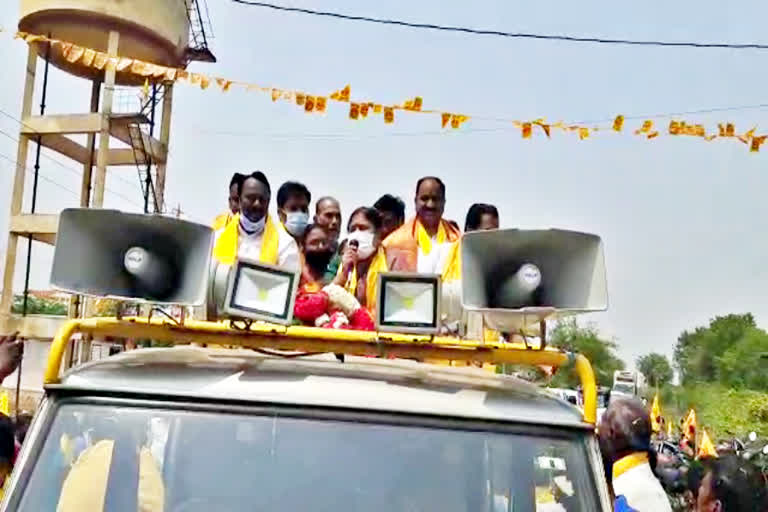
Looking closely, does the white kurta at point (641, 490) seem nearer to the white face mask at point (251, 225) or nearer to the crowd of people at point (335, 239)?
the crowd of people at point (335, 239)

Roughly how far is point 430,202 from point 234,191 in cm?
118

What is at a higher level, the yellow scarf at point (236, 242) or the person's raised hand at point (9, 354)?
the yellow scarf at point (236, 242)

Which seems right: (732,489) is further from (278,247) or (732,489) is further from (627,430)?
(278,247)

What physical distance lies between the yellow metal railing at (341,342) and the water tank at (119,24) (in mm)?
21362

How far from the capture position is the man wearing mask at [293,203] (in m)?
5.77

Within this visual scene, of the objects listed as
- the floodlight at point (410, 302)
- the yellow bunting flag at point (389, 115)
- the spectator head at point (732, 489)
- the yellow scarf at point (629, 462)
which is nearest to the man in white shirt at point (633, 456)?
the yellow scarf at point (629, 462)

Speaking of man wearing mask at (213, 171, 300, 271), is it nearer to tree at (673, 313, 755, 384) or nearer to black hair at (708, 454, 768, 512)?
black hair at (708, 454, 768, 512)

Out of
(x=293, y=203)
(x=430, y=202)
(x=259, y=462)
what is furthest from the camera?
(x=293, y=203)

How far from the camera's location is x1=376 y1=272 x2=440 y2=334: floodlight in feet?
9.94

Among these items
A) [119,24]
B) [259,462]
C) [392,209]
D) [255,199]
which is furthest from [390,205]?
[119,24]

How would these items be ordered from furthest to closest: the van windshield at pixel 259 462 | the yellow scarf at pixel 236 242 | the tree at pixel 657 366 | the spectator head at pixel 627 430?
the tree at pixel 657 366
the yellow scarf at pixel 236 242
the spectator head at pixel 627 430
the van windshield at pixel 259 462

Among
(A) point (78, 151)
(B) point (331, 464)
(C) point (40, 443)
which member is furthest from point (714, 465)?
(A) point (78, 151)

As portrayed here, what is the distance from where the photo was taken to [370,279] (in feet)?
16.2

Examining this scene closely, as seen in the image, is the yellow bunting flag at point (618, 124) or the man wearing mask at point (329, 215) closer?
the man wearing mask at point (329, 215)
